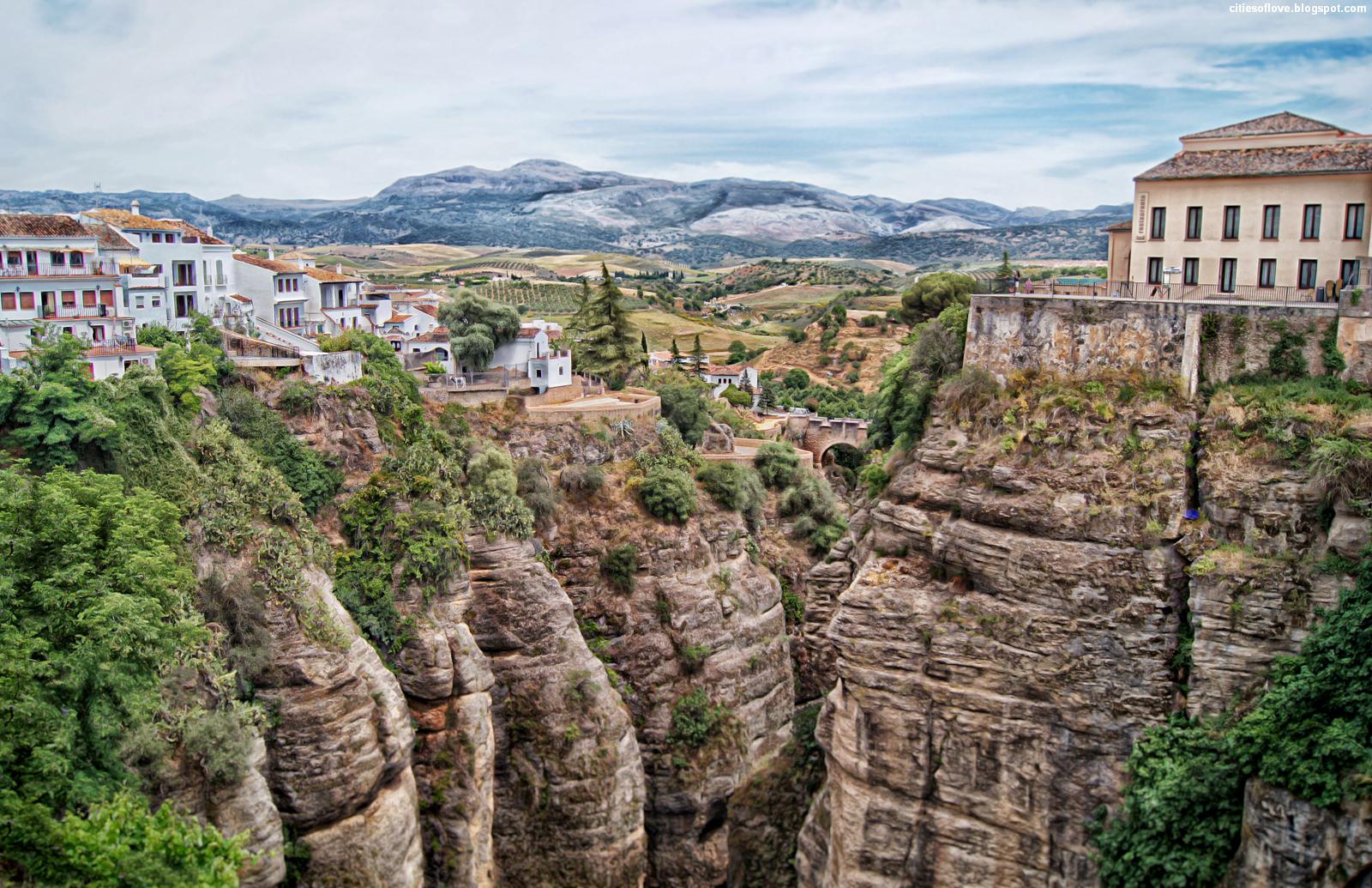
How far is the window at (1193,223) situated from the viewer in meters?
29.6

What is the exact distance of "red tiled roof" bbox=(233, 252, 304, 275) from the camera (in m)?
43.2

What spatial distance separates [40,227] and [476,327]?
53.9ft

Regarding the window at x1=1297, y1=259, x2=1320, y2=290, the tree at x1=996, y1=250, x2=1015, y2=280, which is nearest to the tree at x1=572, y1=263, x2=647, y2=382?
the tree at x1=996, y1=250, x2=1015, y2=280

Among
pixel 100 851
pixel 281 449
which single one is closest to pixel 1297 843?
pixel 100 851

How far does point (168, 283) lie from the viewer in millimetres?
39188

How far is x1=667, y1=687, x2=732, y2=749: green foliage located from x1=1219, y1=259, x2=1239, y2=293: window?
20.6 m

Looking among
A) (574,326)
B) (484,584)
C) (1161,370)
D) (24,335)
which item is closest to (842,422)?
(574,326)

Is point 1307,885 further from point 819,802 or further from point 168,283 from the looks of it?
point 168,283

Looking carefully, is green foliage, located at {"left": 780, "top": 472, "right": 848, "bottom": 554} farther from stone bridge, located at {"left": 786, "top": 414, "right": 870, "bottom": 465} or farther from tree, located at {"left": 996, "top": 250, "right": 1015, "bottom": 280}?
stone bridge, located at {"left": 786, "top": 414, "right": 870, "bottom": 465}

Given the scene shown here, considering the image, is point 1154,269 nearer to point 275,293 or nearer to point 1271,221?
point 1271,221

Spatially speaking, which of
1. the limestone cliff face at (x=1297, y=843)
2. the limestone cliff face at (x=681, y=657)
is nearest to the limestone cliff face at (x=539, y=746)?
the limestone cliff face at (x=681, y=657)

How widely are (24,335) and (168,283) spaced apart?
7070 mm

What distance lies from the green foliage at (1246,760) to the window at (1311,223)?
9338mm

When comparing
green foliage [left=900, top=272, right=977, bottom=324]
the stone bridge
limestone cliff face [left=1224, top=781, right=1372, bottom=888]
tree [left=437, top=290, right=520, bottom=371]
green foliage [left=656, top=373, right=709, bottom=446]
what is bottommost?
limestone cliff face [left=1224, top=781, right=1372, bottom=888]
